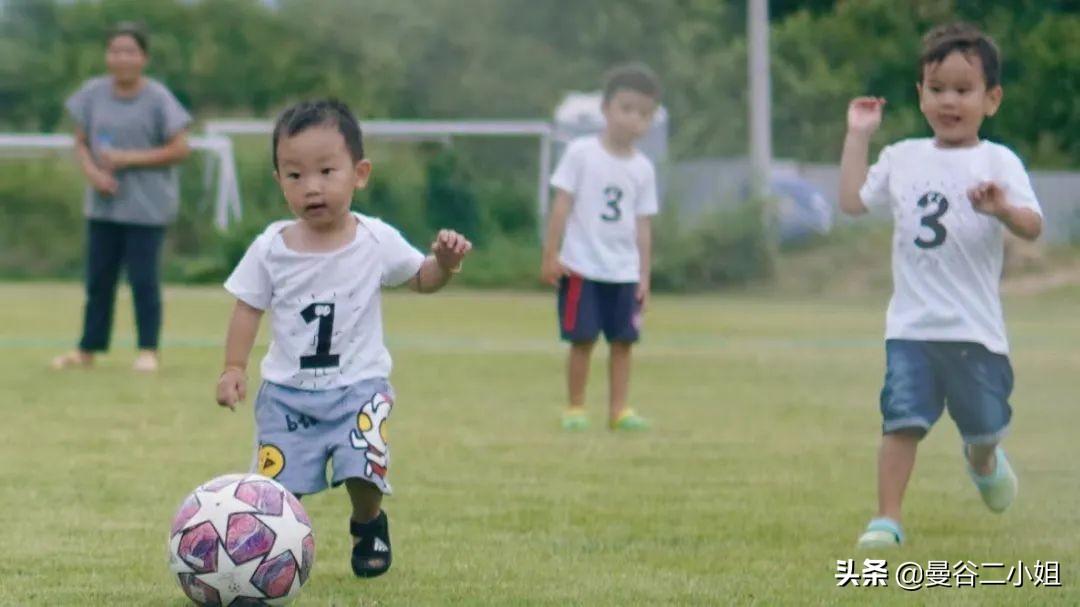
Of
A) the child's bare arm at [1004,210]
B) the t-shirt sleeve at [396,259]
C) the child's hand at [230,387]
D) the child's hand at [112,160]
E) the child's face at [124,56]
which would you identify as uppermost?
the child's face at [124,56]

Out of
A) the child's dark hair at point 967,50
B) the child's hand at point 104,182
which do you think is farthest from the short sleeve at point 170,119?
the child's dark hair at point 967,50

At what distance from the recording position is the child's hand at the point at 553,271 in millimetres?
9375

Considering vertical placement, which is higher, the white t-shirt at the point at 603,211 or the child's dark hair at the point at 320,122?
the child's dark hair at the point at 320,122

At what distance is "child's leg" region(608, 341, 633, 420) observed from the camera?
9.38m

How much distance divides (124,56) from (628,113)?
3.40 metres

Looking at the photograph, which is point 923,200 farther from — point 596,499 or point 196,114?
point 196,114

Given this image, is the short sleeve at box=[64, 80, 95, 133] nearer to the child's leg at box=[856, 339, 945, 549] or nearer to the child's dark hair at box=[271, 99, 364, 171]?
the child's dark hair at box=[271, 99, 364, 171]

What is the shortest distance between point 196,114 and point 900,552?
31.9 metres

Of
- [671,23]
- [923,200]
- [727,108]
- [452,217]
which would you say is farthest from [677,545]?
[671,23]

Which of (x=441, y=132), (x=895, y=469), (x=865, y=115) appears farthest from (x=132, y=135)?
(x=441, y=132)

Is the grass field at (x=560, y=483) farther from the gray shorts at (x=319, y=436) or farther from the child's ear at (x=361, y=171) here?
the child's ear at (x=361, y=171)

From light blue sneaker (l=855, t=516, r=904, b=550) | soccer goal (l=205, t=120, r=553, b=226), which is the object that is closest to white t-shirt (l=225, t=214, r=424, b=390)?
light blue sneaker (l=855, t=516, r=904, b=550)

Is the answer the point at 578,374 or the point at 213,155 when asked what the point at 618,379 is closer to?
the point at 578,374

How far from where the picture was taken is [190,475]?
7445 millimetres
